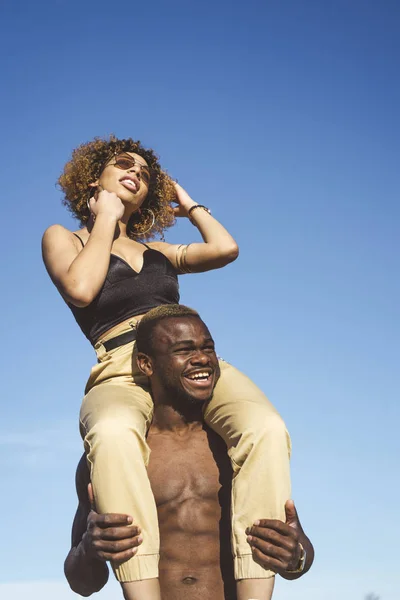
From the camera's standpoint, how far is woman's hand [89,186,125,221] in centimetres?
738

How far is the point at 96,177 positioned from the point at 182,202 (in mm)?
860

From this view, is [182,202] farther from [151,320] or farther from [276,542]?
[276,542]

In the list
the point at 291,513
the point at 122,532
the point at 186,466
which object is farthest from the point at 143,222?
the point at 122,532

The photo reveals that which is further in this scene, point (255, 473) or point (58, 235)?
point (58, 235)

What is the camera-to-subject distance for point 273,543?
6.03 metres

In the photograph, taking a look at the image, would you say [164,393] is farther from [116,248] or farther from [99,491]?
[116,248]

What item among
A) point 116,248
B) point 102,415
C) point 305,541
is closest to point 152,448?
point 102,415

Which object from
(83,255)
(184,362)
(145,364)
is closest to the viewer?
(184,362)

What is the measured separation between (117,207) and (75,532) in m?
2.73

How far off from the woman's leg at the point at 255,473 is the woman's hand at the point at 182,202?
8.80 ft

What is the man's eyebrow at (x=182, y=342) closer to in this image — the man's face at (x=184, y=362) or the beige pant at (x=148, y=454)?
the man's face at (x=184, y=362)

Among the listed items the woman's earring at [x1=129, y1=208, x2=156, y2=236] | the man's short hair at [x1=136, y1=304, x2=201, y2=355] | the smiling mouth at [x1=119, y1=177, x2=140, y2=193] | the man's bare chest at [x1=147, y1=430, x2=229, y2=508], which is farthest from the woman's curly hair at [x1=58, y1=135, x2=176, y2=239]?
the man's bare chest at [x1=147, y1=430, x2=229, y2=508]

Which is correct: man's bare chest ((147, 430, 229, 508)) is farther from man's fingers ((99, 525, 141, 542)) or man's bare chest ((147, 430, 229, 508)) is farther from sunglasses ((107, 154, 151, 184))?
sunglasses ((107, 154, 151, 184))

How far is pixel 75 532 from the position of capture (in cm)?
739
